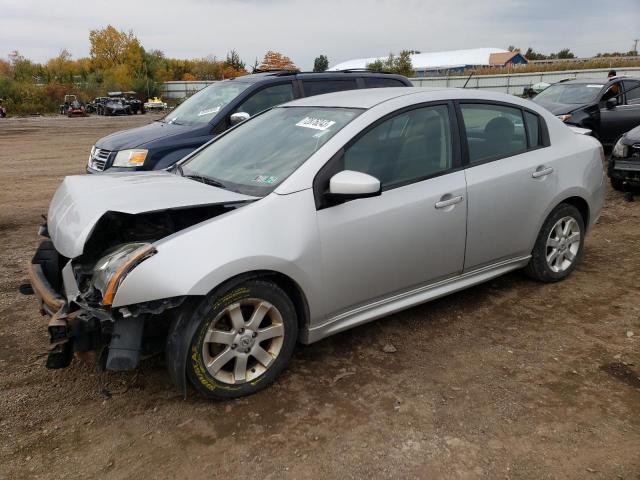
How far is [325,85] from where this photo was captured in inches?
293

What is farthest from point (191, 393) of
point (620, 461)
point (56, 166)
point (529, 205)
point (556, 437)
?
point (56, 166)

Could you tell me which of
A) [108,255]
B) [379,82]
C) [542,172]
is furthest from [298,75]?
[108,255]

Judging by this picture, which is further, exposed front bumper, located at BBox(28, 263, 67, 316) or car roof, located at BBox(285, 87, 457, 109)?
car roof, located at BBox(285, 87, 457, 109)

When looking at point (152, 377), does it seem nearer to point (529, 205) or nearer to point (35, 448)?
point (35, 448)

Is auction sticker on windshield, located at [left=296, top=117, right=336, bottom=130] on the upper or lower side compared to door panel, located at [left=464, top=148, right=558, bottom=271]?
upper

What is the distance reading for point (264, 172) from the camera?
3.36 meters

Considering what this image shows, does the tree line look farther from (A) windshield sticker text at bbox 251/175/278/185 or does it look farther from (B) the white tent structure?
(A) windshield sticker text at bbox 251/175/278/185

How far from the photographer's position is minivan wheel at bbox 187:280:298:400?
2.81 metres

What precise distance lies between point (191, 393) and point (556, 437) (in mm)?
1992

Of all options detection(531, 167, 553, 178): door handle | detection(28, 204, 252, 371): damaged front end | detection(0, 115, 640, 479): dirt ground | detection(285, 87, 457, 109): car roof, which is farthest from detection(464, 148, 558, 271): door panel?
detection(28, 204, 252, 371): damaged front end

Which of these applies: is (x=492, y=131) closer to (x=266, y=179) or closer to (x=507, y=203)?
(x=507, y=203)

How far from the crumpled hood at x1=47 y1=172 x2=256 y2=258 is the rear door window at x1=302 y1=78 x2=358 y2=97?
407cm

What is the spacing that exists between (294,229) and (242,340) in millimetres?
681

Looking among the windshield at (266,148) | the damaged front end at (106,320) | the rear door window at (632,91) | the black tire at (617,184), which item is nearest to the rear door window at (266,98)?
the windshield at (266,148)
